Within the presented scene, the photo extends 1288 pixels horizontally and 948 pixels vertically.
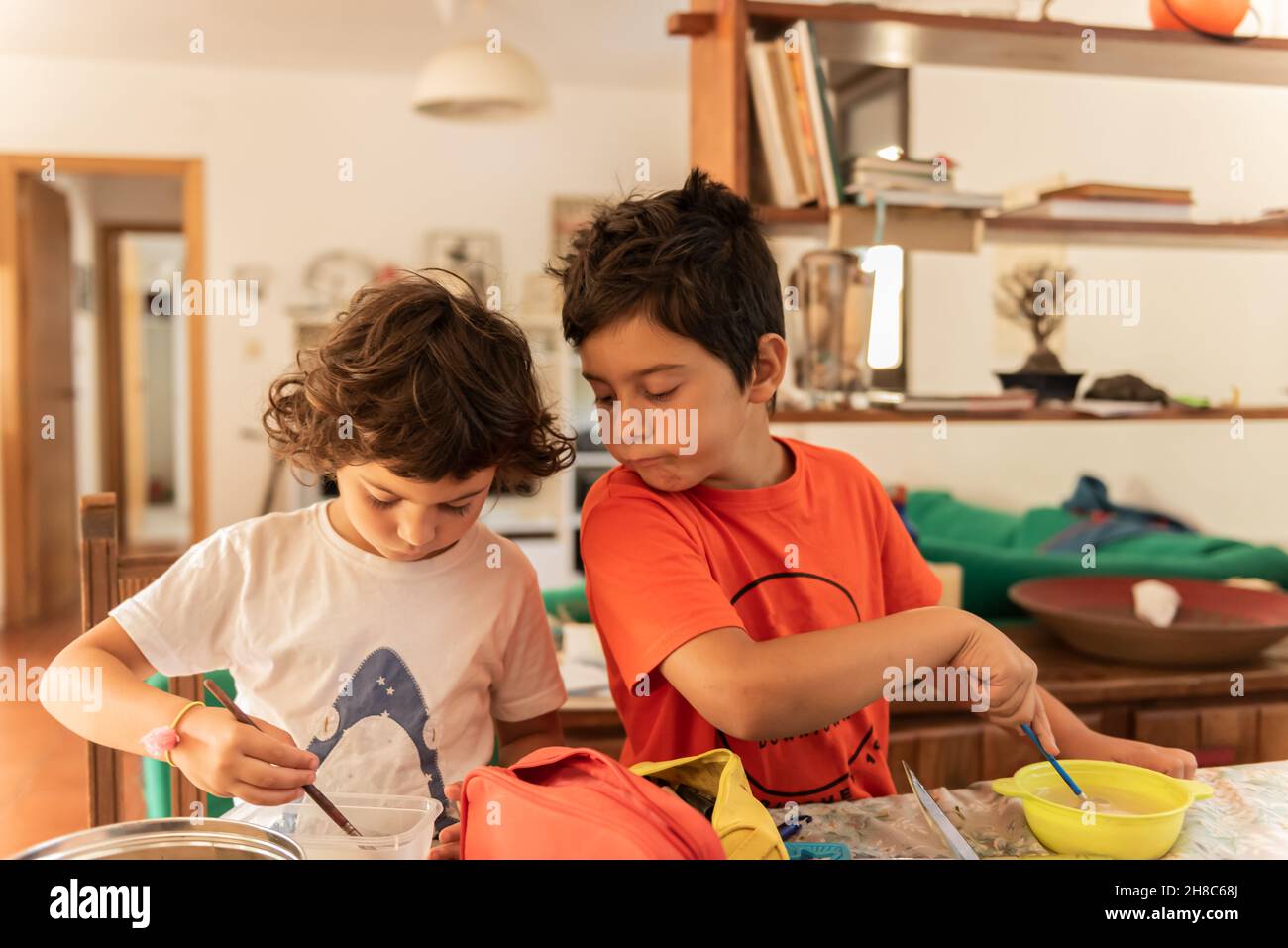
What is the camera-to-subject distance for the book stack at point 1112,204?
5.82ft

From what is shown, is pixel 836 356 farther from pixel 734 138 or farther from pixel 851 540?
pixel 851 540

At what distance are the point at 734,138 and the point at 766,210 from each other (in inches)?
4.7

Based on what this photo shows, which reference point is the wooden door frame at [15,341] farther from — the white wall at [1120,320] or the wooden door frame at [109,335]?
the white wall at [1120,320]

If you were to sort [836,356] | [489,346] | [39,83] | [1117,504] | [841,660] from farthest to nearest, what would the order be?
[39,83]
[1117,504]
[836,356]
[489,346]
[841,660]

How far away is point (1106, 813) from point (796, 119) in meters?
1.21

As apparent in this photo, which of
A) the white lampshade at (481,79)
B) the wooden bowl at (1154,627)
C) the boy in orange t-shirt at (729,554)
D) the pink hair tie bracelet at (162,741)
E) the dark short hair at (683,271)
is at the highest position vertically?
the white lampshade at (481,79)

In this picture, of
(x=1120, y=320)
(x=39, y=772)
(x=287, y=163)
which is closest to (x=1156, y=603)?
(x=1120, y=320)

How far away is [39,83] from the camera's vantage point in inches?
195

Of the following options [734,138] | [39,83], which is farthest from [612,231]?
[39,83]

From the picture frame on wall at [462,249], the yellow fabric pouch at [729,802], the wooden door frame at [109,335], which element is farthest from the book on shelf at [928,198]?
the wooden door frame at [109,335]

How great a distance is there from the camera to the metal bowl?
1.77 feet

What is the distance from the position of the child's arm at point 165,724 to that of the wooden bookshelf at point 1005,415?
37.2 inches

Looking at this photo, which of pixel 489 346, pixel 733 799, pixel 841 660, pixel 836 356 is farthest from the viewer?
pixel 836 356

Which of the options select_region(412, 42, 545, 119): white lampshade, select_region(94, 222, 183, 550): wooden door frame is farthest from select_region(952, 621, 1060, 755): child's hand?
select_region(94, 222, 183, 550): wooden door frame
